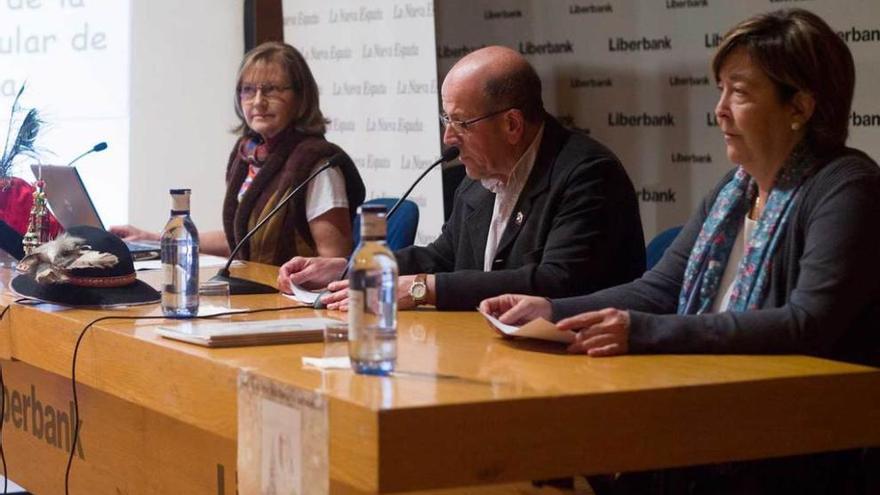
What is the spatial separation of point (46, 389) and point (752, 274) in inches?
65.2

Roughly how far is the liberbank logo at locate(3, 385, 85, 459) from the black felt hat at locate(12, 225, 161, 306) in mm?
424

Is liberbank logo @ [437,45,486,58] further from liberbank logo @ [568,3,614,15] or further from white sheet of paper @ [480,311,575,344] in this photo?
white sheet of paper @ [480,311,575,344]

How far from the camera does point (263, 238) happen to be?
3668 millimetres

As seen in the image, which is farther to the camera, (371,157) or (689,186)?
(371,157)

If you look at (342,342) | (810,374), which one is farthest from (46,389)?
(810,374)

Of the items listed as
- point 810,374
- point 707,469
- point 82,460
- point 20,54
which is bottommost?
point 82,460

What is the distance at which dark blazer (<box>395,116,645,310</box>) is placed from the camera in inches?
98.8

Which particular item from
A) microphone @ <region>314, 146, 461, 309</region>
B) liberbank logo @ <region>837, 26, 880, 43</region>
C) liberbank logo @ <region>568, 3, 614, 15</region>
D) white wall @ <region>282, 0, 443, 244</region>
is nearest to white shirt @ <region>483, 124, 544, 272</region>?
microphone @ <region>314, 146, 461, 309</region>

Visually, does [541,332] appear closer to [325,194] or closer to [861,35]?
[325,194]

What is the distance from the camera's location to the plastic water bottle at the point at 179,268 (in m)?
2.35

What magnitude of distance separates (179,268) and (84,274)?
272mm

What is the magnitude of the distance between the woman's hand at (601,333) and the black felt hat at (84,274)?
1026mm

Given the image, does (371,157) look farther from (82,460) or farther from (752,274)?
(752,274)

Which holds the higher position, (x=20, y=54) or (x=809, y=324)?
(x=20, y=54)
